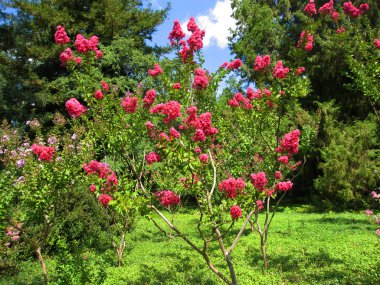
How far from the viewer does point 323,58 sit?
1534cm

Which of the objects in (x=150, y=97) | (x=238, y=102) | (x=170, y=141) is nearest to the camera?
(x=170, y=141)

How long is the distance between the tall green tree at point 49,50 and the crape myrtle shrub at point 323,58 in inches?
283

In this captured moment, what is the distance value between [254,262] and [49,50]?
1328cm

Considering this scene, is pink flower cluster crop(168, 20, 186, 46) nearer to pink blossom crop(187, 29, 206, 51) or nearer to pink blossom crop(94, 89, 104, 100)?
pink blossom crop(187, 29, 206, 51)

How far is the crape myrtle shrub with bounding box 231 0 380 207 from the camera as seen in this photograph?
6.26m

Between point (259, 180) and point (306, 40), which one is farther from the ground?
point (306, 40)

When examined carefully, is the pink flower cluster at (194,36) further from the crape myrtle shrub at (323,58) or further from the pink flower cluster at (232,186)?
the pink flower cluster at (232,186)

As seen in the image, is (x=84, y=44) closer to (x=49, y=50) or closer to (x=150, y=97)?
(x=150, y=97)

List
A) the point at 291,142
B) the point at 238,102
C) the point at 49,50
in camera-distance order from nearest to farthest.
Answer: the point at 291,142, the point at 238,102, the point at 49,50

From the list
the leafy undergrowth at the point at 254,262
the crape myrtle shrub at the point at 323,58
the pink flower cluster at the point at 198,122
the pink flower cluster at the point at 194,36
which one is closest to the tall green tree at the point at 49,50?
the crape myrtle shrub at the point at 323,58

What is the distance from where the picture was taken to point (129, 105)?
12.4 feet

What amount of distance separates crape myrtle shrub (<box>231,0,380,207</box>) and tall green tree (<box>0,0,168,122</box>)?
7.18 metres

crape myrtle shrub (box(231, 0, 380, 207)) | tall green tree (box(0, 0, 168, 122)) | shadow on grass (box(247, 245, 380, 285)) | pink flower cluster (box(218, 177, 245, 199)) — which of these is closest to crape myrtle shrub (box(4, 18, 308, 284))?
pink flower cluster (box(218, 177, 245, 199))

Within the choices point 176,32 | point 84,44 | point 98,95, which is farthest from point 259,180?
point 84,44
